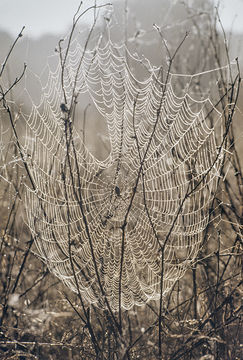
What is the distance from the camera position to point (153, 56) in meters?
11.9

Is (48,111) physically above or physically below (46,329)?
above

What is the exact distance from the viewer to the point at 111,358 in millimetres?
2307

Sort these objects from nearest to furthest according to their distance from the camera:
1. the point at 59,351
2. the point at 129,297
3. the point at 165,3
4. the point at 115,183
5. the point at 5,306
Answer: the point at 5,306 → the point at 59,351 → the point at 129,297 → the point at 115,183 → the point at 165,3

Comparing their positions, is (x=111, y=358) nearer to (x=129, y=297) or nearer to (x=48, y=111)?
(x=129, y=297)

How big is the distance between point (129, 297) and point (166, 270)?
1.34 ft

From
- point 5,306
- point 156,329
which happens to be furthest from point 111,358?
point 5,306

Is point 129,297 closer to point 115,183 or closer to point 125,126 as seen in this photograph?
point 115,183

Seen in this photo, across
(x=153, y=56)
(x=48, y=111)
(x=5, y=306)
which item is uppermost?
(x=153, y=56)

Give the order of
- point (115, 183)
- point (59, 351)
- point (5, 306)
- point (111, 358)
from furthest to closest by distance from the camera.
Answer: point (115, 183) < point (59, 351) < point (5, 306) < point (111, 358)

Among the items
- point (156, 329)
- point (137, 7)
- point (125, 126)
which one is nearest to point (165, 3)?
point (137, 7)

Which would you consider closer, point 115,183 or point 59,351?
point 59,351

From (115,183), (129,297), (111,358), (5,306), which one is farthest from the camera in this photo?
(115,183)

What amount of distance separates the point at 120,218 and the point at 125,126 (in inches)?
29.1

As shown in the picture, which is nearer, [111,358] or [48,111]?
[111,358]
